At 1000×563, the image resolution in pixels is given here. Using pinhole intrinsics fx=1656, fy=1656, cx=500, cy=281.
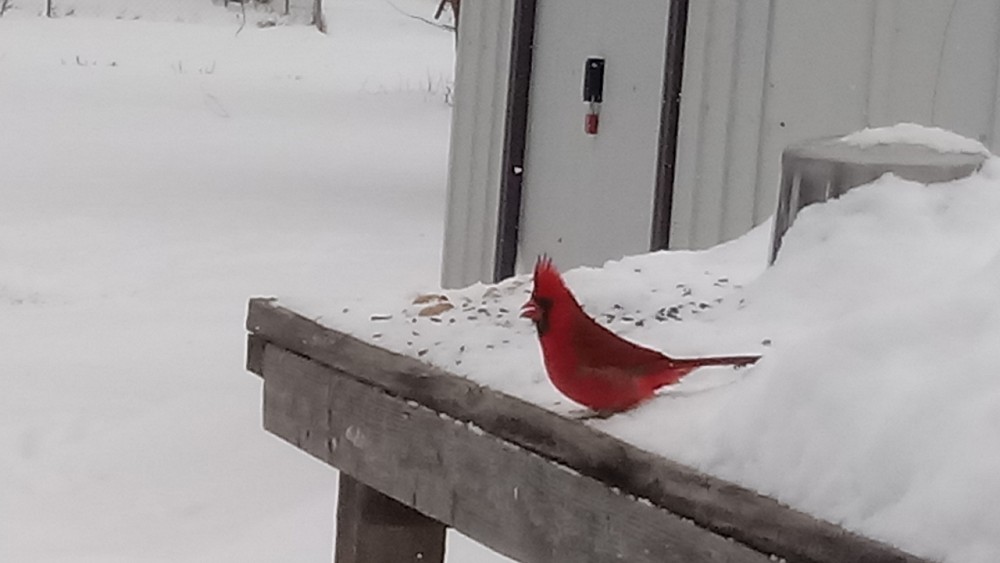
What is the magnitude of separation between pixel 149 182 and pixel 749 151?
788 cm

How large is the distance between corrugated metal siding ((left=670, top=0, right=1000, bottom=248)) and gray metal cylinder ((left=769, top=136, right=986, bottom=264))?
6.95ft

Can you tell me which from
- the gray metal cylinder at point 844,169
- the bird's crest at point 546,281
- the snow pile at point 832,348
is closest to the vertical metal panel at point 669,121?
the snow pile at point 832,348

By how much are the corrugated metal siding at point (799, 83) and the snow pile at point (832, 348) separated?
1.95 m

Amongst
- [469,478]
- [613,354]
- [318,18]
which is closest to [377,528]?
[469,478]

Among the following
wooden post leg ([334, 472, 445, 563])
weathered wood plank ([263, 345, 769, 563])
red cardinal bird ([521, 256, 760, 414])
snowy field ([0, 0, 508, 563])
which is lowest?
snowy field ([0, 0, 508, 563])

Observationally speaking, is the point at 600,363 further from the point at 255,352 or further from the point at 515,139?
the point at 515,139

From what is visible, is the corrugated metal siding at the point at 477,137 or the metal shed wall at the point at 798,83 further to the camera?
the corrugated metal siding at the point at 477,137

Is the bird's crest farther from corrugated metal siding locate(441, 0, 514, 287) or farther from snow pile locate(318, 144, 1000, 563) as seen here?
corrugated metal siding locate(441, 0, 514, 287)

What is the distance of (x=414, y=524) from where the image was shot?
223 centimetres

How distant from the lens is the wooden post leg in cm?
219

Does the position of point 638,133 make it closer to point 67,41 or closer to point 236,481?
point 236,481

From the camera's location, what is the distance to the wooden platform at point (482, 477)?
1398 millimetres

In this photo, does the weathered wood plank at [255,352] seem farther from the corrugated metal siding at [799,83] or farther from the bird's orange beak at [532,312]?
the corrugated metal siding at [799,83]

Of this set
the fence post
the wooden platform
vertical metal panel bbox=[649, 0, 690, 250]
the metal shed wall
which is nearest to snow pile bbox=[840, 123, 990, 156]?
the wooden platform
